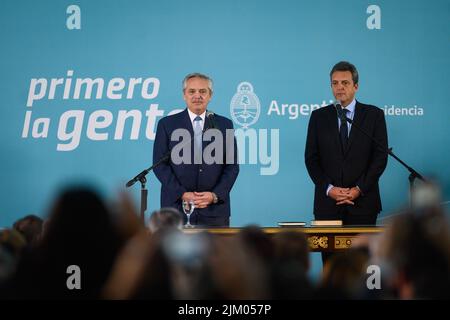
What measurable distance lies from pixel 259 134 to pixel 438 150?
5.87 feet

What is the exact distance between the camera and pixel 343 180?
25.1ft

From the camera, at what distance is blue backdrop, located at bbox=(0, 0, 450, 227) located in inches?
349

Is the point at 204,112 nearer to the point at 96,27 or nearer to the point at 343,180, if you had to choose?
the point at 343,180

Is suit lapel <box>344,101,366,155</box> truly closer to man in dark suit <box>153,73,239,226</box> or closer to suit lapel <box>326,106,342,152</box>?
suit lapel <box>326,106,342,152</box>

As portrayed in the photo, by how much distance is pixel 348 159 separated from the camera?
25.1 feet

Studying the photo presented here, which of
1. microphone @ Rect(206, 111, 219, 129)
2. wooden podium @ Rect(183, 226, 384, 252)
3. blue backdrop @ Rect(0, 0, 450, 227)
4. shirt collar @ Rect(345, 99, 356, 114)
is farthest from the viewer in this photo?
blue backdrop @ Rect(0, 0, 450, 227)

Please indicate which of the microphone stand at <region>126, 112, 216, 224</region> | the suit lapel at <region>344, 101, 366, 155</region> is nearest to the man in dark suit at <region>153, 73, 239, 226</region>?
the microphone stand at <region>126, 112, 216, 224</region>

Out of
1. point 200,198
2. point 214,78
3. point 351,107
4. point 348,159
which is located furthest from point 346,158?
point 214,78

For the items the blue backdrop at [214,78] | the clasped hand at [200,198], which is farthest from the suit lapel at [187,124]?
the blue backdrop at [214,78]

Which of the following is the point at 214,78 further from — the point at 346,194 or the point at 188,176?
the point at 346,194

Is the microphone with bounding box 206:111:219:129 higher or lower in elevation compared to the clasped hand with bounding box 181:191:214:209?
higher

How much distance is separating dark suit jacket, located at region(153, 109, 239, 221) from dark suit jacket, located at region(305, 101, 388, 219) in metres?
0.73

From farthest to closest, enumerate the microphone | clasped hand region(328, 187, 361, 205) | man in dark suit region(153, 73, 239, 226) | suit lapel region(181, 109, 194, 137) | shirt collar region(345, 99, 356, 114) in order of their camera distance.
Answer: shirt collar region(345, 99, 356, 114) < suit lapel region(181, 109, 194, 137) < clasped hand region(328, 187, 361, 205) < man in dark suit region(153, 73, 239, 226) < the microphone
